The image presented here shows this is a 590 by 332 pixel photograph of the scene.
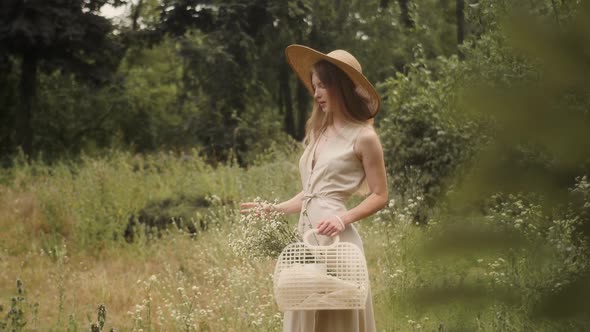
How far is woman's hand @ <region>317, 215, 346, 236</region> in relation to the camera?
2551mm

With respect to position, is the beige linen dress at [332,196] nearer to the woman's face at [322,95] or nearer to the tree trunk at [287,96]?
the woman's face at [322,95]

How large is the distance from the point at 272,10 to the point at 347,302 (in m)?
17.1

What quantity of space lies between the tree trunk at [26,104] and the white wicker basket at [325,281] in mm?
16629

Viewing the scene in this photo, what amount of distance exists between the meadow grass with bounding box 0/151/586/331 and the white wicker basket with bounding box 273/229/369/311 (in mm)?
247

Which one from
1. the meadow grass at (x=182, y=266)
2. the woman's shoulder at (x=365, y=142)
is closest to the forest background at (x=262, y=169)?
the meadow grass at (x=182, y=266)

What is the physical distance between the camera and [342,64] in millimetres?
2793

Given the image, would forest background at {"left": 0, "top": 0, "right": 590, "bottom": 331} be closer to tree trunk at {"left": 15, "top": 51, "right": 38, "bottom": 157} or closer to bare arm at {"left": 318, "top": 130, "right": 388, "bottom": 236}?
tree trunk at {"left": 15, "top": 51, "right": 38, "bottom": 157}

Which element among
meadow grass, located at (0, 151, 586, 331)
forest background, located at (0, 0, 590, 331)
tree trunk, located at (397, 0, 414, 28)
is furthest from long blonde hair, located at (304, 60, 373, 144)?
tree trunk, located at (397, 0, 414, 28)

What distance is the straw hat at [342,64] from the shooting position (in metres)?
2.81

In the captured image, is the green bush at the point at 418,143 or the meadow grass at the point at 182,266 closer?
the meadow grass at the point at 182,266

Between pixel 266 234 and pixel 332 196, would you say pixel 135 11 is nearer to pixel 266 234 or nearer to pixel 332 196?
pixel 332 196

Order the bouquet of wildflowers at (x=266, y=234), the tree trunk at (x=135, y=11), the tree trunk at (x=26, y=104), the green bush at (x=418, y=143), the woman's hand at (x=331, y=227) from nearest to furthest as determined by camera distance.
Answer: the woman's hand at (x=331, y=227)
the bouquet of wildflowers at (x=266, y=234)
the green bush at (x=418, y=143)
the tree trunk at (x=26, y=104)
the tree trunk at (x=135, y=11)

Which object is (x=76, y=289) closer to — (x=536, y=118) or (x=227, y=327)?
(x=227, y=327)

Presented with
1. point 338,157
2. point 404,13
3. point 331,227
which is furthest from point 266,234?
point 404,13
